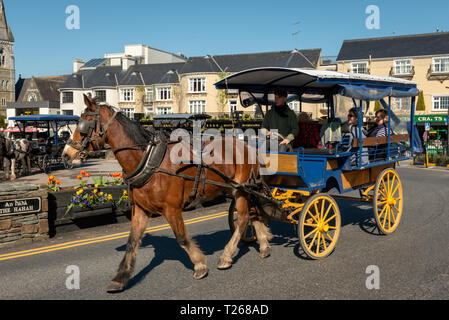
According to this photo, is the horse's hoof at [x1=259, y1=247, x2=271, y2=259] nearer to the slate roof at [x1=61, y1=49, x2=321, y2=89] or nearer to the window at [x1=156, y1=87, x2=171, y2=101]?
the slate roof at [x1=61, y1=49, x2=321, y2=89]

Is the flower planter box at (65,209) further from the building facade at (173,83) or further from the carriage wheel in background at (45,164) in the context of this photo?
the building facade at (173,83)

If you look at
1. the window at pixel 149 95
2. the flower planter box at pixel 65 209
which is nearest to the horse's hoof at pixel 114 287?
the flower planter box at pixel 65 209

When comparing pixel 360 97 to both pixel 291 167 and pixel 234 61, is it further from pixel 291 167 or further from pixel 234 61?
pixel 234 61

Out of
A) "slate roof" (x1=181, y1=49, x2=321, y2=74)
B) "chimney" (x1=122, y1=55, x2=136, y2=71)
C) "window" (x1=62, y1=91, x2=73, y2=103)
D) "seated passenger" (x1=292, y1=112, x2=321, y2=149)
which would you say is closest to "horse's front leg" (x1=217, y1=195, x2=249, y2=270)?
"seated passenger" (x1=292, y1=112, x2=321, y2=149)

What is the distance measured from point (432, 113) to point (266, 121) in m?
43.4

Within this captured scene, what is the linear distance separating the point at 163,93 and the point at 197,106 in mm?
6374

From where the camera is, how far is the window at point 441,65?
142 feet

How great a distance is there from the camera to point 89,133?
5254 millimetres

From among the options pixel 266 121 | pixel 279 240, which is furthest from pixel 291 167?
pixel 279 240

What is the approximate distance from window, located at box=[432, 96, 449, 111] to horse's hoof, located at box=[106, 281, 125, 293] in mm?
46951

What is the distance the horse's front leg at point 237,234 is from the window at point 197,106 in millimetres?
50557

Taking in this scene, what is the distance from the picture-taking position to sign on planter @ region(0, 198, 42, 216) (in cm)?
749

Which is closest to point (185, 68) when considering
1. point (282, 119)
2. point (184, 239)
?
point (282, 119)
